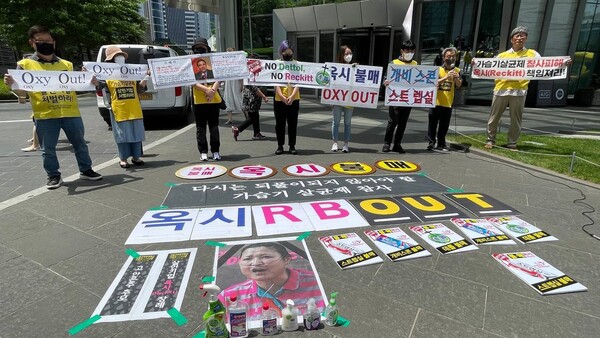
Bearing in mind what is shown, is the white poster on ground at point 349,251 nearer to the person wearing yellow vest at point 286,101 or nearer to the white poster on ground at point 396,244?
the white poster on ground at point 396,244

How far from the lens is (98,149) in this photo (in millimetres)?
6988

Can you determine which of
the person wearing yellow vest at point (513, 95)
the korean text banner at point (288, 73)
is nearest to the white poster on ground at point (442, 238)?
the korean text banner at point (288, 73)

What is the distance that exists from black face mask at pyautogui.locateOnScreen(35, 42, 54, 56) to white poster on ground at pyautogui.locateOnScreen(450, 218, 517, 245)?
554 cm

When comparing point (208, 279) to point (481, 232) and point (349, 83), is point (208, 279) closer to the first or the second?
point (481, 232)

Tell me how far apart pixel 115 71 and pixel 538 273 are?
5.93 metres

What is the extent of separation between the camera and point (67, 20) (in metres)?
20.6

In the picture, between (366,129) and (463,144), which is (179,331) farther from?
(366,129)

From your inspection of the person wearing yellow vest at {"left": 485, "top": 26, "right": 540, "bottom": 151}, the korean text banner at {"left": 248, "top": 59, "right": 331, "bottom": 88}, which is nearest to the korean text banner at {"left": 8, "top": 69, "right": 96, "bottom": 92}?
the korean text banner at {"left": 248, "top": 59, "right": 331, "bottom": 88}

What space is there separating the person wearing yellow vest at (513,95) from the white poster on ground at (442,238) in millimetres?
4234

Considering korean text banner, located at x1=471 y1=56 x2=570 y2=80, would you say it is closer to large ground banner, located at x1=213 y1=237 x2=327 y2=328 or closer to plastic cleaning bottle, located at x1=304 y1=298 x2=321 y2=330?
large ground banner, located at x1=213 y1=237 x2=327 y2=328

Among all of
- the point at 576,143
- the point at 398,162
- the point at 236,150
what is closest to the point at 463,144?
the point at 398,162

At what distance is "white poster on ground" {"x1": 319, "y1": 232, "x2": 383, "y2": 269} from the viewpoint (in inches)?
112

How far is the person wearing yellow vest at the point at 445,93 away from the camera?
6258 millimetres

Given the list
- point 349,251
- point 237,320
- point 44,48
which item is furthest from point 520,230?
point 44,48
